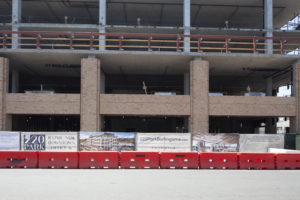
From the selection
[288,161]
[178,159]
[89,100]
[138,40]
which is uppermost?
[138,40]

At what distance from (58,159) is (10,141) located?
5.78 metres

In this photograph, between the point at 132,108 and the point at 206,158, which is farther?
the point at 132,108

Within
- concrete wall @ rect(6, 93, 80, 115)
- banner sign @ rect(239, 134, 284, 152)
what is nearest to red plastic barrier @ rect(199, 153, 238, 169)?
banner sign @ rect(239, 134, 284, 152)

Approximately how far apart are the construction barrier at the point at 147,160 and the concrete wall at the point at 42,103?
30.8 feet

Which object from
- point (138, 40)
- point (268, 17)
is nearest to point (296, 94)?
point (268, 17)

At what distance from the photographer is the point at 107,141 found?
19594mm

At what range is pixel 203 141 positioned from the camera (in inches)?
776

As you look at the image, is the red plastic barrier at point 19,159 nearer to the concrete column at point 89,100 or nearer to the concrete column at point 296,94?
the concrete column at point 89,100

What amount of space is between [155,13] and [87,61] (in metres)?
11.3

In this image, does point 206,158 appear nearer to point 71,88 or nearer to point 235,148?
point 235,148

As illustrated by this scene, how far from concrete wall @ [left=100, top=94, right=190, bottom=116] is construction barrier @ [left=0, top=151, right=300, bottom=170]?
31.0ft

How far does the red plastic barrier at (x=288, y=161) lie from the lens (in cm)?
1475

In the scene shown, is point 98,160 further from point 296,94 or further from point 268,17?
point 268,17

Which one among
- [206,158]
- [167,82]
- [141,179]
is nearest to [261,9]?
[167,82]
